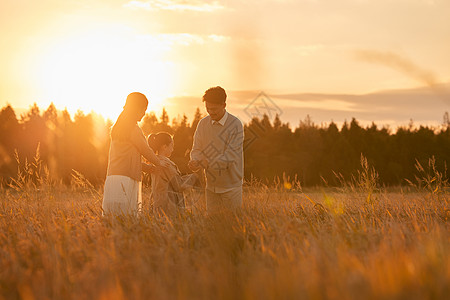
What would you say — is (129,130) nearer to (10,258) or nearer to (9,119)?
(10,258)

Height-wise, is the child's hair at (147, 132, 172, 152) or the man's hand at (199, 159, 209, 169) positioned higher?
the child's hair at (147, 132, 172, 152)

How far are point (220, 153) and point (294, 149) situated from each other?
35791 mm

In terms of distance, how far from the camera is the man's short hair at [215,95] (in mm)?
5824

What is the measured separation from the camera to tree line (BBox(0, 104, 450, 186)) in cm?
3922

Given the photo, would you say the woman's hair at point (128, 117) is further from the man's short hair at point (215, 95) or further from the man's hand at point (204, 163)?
the man's hand at point (204, 163)

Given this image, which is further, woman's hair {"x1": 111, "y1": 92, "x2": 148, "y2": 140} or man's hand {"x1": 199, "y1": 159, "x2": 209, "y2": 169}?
man's hand {"x1": 199, "y1": 159, "x2": 209, "y2": 169}

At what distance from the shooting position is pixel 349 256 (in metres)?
3.19

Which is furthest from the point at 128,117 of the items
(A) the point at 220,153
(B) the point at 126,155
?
(A) the point at 220,153

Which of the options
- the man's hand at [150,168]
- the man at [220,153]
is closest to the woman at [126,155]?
the man's hand at [150,168]

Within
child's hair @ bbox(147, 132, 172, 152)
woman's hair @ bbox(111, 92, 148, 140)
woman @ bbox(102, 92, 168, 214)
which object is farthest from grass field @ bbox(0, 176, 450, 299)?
child's hair @ bbox(147, 132, 172, 152)

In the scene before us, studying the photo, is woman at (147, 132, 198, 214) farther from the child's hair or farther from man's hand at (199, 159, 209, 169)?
man's hand at (199, 159, 209, 169)

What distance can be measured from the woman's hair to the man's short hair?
3.00ft

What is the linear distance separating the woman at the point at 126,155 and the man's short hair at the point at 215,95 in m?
0.87

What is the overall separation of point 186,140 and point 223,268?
127ft
